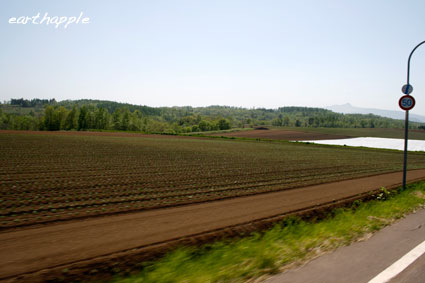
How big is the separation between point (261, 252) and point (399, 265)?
242cm

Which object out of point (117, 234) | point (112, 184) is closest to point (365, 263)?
point (117, 234)

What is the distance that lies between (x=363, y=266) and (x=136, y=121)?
113820 millimetres

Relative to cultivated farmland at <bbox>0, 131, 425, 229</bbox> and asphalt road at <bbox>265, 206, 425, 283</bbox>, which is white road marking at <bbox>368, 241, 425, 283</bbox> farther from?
cultivated farmland at <bbox>0, 131, 425, 229</bbox>

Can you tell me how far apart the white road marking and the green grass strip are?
111 centimetres

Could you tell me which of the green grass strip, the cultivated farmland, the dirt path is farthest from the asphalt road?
the cultivated farmland

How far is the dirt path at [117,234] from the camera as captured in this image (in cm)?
570

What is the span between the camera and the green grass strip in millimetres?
4988

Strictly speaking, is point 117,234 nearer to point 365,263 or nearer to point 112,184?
point 365,263

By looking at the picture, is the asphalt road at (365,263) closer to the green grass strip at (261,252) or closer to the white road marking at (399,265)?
the white road marking at (399,265)

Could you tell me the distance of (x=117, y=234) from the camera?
738cm

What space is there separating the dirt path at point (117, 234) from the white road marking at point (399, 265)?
398 cm

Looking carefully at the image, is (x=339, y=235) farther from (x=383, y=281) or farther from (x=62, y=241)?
(x=62, y=241)

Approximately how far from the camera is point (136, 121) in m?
114

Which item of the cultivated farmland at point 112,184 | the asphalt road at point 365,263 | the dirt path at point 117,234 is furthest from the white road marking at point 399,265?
the cultivated farmland at point 112,184
